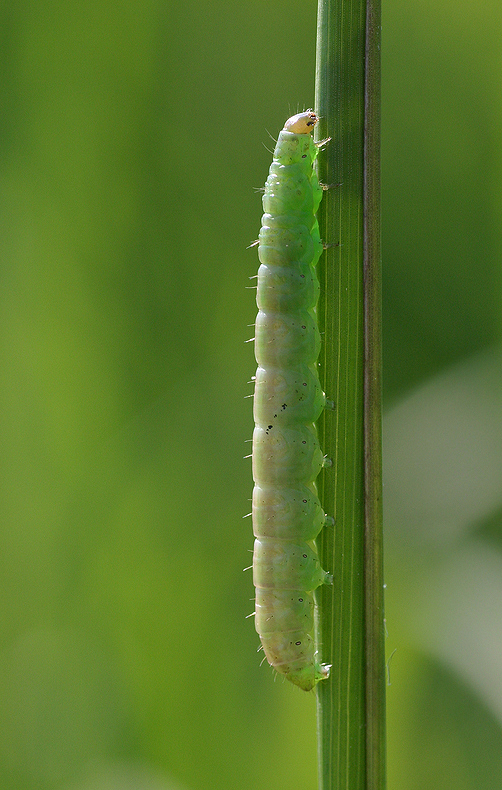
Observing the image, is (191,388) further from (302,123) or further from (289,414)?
(302,123)

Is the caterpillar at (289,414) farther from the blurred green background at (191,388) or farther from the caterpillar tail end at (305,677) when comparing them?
the blurred green background at (191,388)

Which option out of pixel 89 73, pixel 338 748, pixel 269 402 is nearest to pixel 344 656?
pixel 338 748

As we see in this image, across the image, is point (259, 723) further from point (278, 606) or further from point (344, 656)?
point (344, 656)

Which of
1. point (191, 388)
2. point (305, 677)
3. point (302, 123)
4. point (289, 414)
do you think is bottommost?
point (305, 677)

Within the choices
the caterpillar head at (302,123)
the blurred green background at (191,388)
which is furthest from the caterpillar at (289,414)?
the blurred green background at (191,388)

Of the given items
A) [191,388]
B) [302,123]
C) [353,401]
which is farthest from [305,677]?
[191,388]

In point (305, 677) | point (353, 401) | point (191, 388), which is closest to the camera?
point (353, 401)
